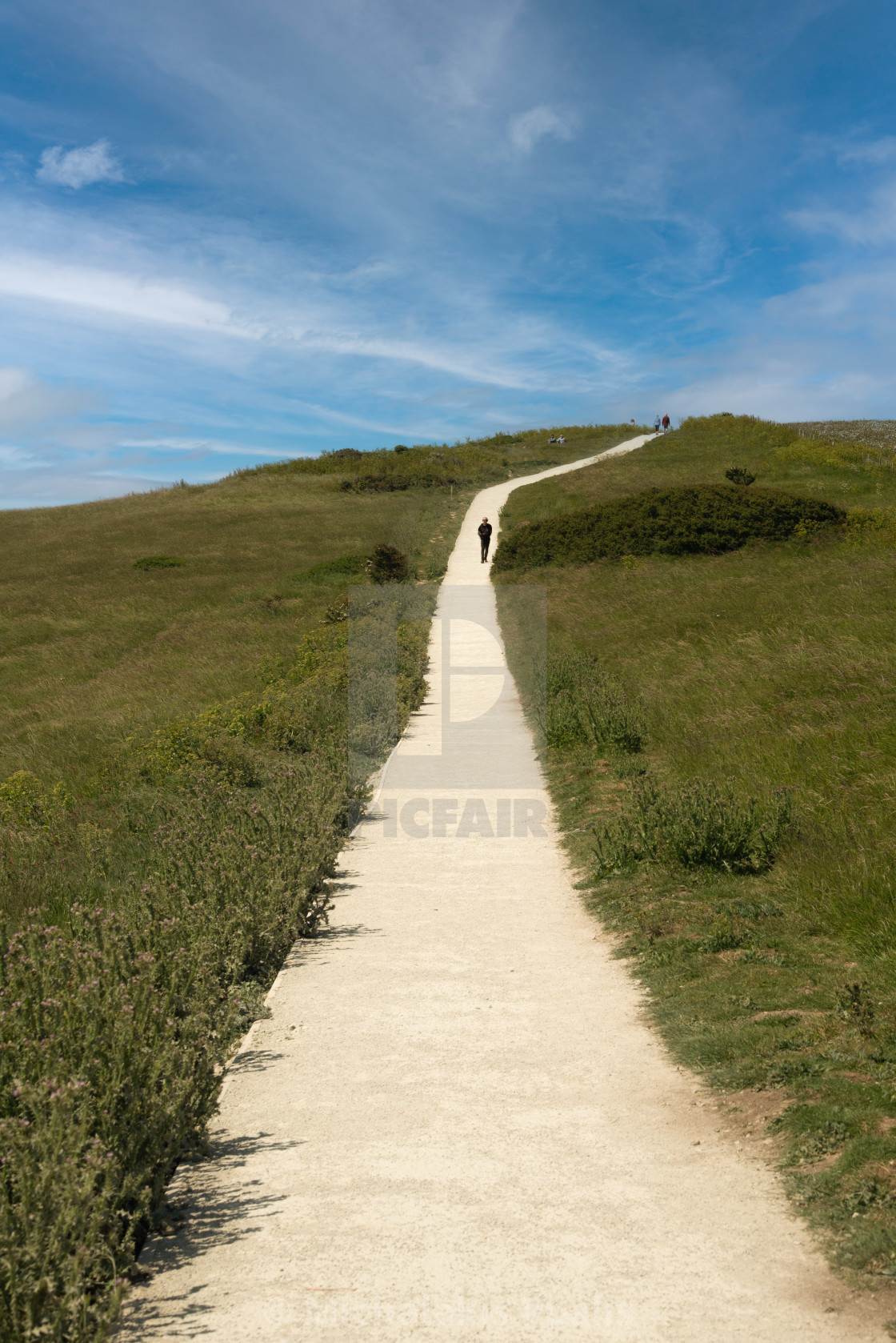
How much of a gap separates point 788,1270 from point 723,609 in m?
14.2

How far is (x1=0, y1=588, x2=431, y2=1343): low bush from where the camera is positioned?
2477 mm

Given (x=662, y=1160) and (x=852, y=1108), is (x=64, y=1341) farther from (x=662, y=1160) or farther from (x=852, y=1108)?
(x=852, y=1108)

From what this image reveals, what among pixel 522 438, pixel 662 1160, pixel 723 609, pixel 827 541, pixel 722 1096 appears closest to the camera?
pixel 662 1160

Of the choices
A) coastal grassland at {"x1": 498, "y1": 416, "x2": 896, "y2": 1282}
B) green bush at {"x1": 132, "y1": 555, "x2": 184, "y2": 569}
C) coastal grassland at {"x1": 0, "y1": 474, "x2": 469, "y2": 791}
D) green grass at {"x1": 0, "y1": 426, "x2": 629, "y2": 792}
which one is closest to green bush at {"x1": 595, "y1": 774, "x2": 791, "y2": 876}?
coastal grassland at {"x1": 498, "y1": 416, "x2": 896, "y2": 1282}

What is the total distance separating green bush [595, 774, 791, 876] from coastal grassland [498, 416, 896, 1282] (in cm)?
2

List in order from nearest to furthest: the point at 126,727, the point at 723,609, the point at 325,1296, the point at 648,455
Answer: the point at 325,1296 → the point at 126,727 → the point at 723,609 → the point at 648,455

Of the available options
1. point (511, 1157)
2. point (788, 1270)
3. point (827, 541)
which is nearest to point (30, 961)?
point (511, 1157)

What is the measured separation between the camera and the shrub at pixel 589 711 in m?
10.6

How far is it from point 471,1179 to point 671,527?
79.1 ft

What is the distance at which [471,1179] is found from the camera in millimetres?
3379

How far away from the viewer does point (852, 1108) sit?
3.56 meters

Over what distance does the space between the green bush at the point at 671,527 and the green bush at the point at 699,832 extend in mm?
18542

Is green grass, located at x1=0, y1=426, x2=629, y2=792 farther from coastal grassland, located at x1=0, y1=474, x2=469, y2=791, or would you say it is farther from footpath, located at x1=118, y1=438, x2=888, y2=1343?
footpath, located at x1=118, y1=438, x2=888, y2=1343

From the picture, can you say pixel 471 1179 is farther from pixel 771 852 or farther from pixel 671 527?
pixel 671 527
